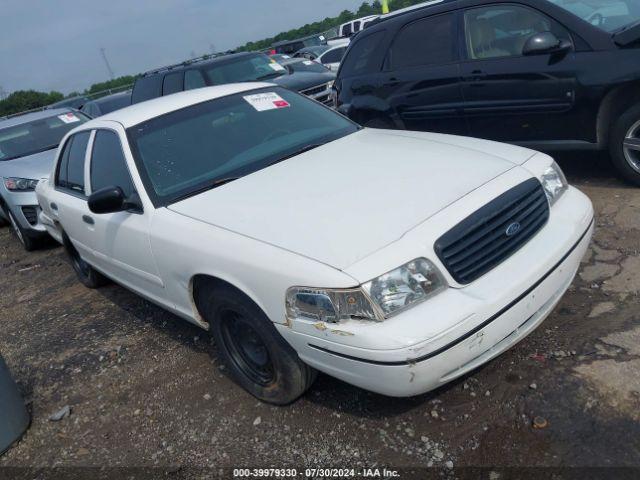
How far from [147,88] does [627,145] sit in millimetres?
7828

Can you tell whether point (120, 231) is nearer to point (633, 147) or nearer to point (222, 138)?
point (222, 138)

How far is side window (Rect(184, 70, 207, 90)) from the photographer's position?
8625mm

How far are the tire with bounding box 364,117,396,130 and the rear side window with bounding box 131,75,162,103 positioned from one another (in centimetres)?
483

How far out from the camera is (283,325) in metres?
2.47

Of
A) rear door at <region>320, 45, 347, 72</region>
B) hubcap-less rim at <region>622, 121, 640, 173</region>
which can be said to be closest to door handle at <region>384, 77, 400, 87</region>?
hubcap-less rim at <region>622, 121, 640, 173</region>

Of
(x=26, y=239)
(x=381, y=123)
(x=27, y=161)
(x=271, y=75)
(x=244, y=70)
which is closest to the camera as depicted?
(x=381, y=123)

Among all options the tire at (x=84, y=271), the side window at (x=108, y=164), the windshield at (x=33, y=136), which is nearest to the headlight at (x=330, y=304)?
the side window at (x=108, y=164)

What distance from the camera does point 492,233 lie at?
8.23ft

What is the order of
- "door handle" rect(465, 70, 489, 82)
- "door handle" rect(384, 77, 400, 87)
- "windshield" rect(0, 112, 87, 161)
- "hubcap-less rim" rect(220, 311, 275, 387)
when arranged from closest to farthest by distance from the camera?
"hubcap-less rim" rect(220, 311, 275, 387) → "door handle" rect(465, 70, 489, 82) → "door handle" rect(384, 77, 400, 87) → "windshield" rect(0, 112, 87, 161)

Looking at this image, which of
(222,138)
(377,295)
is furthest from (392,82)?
(377,295)

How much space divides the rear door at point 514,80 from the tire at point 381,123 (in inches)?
36.8

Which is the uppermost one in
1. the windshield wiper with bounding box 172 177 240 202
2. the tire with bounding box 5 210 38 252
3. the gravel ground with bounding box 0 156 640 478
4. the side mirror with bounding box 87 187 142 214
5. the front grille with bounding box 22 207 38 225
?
the side mirror with bounding box 87 187 142 214

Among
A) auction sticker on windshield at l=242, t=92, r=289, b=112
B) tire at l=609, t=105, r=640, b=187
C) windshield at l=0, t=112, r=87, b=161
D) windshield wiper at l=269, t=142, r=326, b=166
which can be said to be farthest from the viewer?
windshield at l=0, t=112, r=87, b=161

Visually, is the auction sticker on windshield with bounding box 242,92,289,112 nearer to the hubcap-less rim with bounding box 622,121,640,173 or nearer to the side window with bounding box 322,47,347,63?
the hubcap-less rim with bounding box 622,121,640,173
